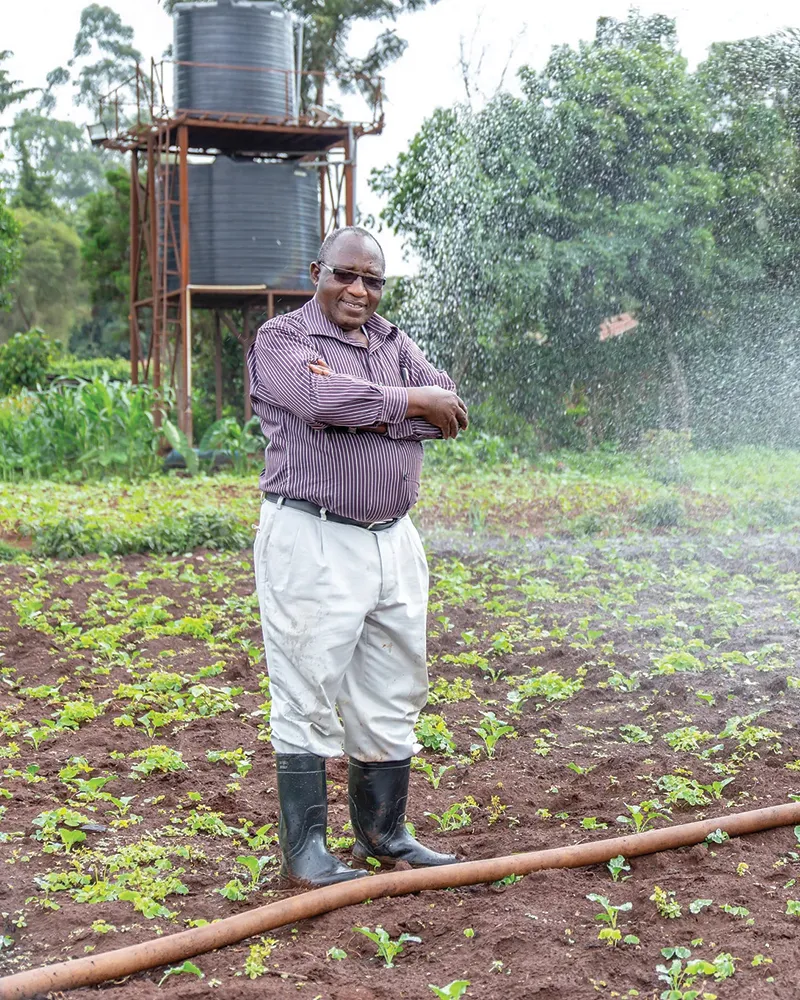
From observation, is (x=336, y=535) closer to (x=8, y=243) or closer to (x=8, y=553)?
(x=8, y=553)

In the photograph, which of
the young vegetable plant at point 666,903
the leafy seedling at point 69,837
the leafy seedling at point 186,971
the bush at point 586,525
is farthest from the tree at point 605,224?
the leafy seedling at point 186,971

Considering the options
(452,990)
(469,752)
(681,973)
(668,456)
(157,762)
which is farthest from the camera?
(668,456)

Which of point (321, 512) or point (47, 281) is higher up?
point (47, 281)

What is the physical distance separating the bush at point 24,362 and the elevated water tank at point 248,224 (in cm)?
792

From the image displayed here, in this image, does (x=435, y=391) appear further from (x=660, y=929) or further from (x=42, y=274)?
(x=42, y=274)

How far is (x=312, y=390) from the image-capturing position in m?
3.00

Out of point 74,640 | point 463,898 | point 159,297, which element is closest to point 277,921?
point 463,898

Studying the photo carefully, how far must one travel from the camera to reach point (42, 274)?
38.2m

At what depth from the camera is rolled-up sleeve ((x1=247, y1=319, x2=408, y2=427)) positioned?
2996 millimetres

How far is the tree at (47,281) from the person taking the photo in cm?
3744

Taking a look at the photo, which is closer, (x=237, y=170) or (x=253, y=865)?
(x=253, y=865)

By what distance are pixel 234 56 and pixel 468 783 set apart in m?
15.6

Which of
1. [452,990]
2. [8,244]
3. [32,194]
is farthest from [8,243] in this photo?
[452,990]

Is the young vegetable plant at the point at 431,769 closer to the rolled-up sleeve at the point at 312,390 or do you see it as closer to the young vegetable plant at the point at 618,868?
the young vegetable plant at the point at 618,868
